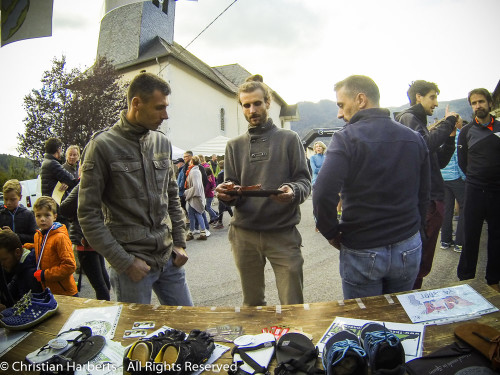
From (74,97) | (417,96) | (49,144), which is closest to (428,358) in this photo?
(417,96)

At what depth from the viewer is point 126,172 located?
187 centimetres

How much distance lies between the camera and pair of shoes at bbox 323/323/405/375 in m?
1.08

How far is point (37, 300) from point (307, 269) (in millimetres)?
3648

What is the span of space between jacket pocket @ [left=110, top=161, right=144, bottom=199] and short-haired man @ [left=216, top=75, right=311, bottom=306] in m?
0.59

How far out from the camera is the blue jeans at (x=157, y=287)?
1918 mm

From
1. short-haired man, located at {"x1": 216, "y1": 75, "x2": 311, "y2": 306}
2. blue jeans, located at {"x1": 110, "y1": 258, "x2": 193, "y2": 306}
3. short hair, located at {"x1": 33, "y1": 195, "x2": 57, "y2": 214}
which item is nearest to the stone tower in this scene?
short hair, located at {"x1": 33, "y1": 195, "x2": 57, "y2": 214}

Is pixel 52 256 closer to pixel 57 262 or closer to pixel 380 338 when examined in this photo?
pixel 57 262

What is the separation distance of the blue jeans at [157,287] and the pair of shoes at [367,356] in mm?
1236

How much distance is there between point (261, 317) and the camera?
166 centimetres

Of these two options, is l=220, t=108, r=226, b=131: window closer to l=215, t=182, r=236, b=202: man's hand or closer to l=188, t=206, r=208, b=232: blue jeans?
l=188, t=206, r=208, b=232: blue jeans

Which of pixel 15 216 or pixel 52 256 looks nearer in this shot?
pixel 52 256

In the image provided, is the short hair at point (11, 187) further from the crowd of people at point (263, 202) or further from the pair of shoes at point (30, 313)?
the pair of shoes at point (30, 313)

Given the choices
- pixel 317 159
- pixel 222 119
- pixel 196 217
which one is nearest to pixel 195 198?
pixel 196 217

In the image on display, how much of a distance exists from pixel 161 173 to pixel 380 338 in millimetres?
1613
